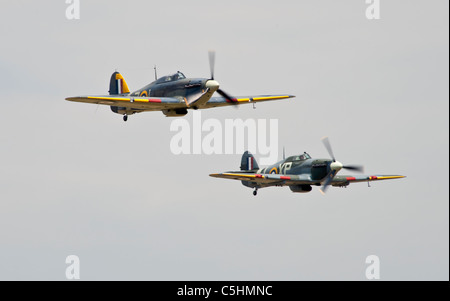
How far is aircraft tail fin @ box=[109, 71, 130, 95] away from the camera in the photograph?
9119 centimetres

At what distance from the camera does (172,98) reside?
82750 mm

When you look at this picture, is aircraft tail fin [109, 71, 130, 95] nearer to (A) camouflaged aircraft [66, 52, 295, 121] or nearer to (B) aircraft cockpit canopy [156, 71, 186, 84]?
(A) camouflaged aircraft [66, 52, 295, 121]

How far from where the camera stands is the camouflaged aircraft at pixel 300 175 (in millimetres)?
82000

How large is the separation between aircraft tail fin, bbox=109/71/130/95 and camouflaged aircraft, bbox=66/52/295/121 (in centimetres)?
425

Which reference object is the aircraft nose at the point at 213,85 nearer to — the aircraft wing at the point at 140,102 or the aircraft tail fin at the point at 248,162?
the aircraft wing at the point at 140,102

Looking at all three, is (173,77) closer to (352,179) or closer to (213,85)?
(213,85)

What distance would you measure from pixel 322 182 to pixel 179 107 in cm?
1128

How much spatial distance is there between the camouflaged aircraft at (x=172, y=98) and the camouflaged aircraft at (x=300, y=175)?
5386 millimetres

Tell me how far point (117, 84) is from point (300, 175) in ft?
57.1
